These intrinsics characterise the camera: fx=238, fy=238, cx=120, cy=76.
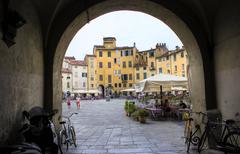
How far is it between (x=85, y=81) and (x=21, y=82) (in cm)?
6195

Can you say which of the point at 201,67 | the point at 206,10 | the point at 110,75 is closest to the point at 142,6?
the point at 206,10

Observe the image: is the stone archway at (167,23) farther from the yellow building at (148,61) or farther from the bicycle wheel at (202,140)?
the yellow building at (148,61)

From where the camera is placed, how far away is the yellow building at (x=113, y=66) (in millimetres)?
63125

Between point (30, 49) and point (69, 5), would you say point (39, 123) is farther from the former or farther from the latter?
point (69, 5)

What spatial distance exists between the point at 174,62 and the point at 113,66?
1944 cm

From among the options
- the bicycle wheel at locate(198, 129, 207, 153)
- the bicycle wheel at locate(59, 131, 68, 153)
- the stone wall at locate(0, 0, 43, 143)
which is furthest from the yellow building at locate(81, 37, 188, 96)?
the stone wall at locate(0, 0, 43, 143)

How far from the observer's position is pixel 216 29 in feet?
19.2

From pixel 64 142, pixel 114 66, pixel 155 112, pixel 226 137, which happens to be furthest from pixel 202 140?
pixel 114 66

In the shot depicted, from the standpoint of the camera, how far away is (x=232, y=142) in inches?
197

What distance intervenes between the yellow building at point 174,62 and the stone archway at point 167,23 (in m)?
38.3

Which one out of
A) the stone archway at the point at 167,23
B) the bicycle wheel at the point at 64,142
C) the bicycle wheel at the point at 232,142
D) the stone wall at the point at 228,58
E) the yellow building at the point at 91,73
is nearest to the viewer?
the bicycle wheel at the point at 232,142

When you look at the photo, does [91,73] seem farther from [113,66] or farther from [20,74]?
[20,74]

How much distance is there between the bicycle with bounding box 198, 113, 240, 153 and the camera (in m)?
4.53

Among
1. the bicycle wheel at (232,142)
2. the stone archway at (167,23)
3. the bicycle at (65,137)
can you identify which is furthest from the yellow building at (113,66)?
the bicycle wheel at (232,142)
